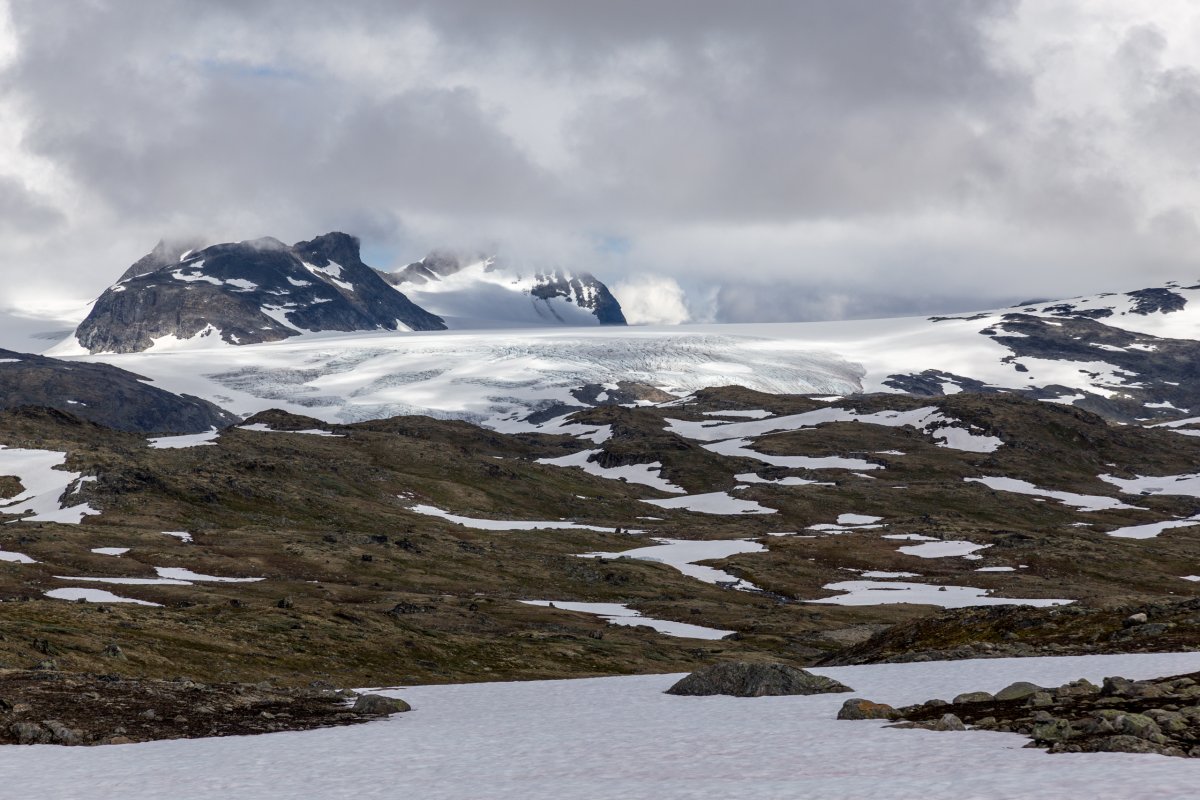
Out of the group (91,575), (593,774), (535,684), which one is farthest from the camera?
(91,575)

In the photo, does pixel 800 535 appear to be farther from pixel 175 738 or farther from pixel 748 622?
pixel 175 738

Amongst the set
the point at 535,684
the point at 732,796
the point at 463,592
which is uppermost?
the point at 732,796

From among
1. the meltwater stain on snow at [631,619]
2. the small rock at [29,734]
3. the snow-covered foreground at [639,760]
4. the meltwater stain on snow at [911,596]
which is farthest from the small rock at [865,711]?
the meltwater stain on snow at [911,596]

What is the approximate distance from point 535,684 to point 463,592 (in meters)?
67.8

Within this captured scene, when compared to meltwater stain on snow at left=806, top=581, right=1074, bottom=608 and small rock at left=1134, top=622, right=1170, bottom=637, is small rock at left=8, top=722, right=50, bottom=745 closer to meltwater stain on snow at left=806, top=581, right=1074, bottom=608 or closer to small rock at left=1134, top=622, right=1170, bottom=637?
small rock at left=1134, top=622, right=1170, bottom=637

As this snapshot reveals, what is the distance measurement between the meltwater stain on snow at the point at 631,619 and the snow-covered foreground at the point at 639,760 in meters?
57.2

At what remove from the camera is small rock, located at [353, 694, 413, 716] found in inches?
1607

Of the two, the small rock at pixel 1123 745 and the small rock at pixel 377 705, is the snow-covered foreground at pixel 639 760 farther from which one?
the small rock at pixel 377 705

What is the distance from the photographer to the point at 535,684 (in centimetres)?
5178

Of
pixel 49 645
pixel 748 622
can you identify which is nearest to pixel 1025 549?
pixel 748 622

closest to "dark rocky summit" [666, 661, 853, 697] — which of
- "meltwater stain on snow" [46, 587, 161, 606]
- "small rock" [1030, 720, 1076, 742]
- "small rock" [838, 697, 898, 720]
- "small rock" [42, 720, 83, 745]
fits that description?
"small rock" [838, 697, 898, 720]

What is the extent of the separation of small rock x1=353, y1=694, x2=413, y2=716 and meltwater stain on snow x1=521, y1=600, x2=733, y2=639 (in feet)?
183

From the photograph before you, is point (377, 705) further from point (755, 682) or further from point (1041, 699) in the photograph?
point (1041, 699)

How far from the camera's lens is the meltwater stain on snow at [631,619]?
98062 mm
